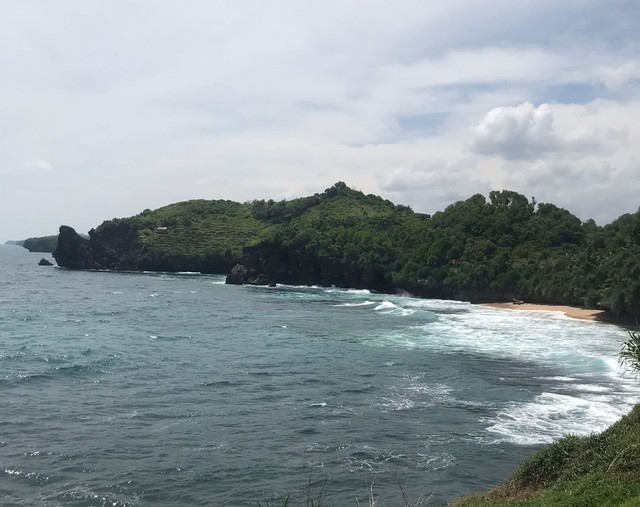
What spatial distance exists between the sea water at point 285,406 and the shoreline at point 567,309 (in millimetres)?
4689

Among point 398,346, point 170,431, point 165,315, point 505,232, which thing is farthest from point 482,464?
point 505,232

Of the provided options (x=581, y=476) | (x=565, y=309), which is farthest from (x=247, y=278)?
(x=581, y=476)

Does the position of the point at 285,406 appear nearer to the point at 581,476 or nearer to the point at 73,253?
the point at 581,476

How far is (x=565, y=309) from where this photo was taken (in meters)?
62.0

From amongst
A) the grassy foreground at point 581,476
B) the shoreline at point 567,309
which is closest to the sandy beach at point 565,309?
the shoreline at point 567,309

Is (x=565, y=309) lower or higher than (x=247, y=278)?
lower

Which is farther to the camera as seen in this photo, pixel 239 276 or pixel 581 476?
pixel 239 276

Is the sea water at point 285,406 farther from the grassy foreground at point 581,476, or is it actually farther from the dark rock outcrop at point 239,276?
the dark rock outcrop at point 239,276

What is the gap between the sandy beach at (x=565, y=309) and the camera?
184ft

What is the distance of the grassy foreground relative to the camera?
11453mm

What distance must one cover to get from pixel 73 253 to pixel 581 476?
135822 millimetres

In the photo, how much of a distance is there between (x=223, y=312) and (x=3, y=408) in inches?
1450

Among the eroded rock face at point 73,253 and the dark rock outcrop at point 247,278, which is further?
the eroded rock face at point 73,253

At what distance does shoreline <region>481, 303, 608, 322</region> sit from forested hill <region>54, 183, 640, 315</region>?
3.74 ft
